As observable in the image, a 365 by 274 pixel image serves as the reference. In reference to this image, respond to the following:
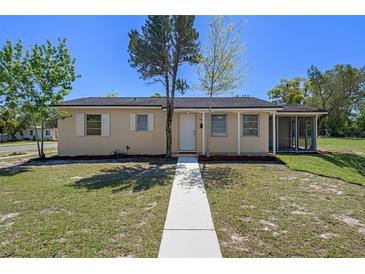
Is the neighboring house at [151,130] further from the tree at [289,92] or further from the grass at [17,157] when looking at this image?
the tree at [289,92]

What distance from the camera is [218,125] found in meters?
A: 13.3

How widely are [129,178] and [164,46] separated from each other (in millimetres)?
6805

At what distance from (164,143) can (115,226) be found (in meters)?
9.37

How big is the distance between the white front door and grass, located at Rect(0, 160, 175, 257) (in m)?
5.50

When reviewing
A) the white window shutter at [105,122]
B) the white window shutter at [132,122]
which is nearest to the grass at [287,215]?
the white window shutter at [132,122]

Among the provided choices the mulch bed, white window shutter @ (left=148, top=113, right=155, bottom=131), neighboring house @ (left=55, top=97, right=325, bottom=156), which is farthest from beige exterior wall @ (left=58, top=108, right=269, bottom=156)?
the mulch bed

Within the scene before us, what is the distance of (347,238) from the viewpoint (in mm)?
3457

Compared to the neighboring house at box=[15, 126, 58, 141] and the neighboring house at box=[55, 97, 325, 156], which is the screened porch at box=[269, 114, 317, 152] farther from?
the neighboring house at box=[15, 126, 58, 141]

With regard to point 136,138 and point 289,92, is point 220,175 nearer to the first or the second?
point 136,138

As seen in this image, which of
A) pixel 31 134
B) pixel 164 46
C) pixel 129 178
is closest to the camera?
pixel 129 178

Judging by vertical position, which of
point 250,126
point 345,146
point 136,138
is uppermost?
point 250,126

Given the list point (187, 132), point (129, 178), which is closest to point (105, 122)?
point (187, 132)

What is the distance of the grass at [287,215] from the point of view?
3191mm
